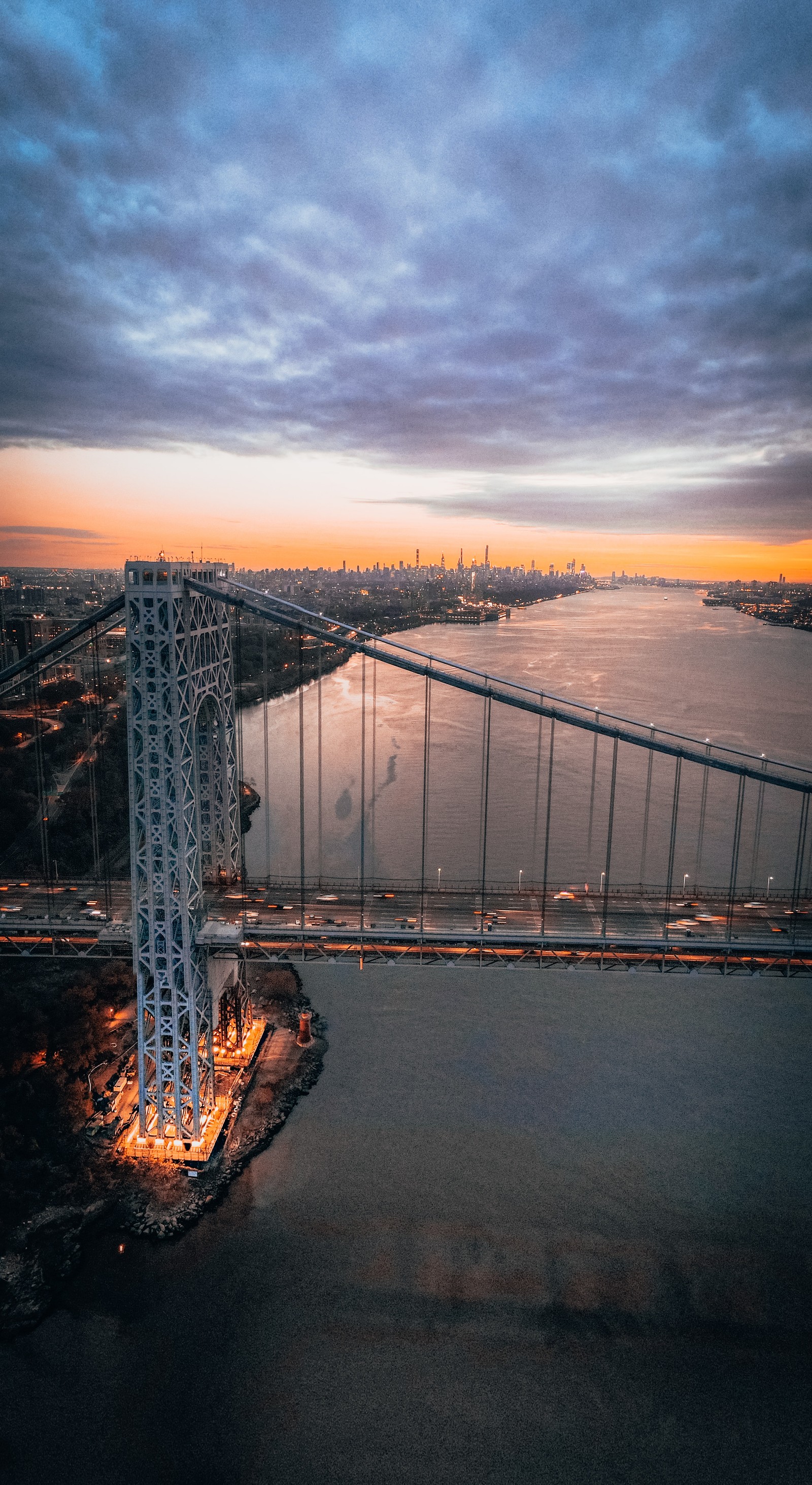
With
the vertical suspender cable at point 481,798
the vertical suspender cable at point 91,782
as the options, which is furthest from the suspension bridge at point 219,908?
the vertical suspender cable at point 481,798

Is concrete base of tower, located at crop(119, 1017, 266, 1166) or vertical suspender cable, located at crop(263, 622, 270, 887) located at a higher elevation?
vertical suspender cable, located at crop(263, 622, 270, 887)

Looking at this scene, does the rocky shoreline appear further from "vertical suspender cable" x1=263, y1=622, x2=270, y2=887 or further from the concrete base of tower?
"vertical suspender cable" x1=263, y1=622, x2=270, y2=887

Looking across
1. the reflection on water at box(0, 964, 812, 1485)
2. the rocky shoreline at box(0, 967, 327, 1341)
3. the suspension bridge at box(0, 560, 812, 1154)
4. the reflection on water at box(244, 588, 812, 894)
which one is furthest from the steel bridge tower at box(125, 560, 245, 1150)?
the reflection on water at box(244, 588, 812, 894)

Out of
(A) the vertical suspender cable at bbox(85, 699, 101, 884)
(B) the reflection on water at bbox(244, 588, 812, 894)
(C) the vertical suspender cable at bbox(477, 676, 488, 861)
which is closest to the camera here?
(A) the vertical suspender cable at bbox(85, 699, 101, 884)

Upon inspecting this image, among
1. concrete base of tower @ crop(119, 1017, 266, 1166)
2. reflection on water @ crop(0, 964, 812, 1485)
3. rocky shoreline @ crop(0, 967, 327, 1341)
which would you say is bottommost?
reflection on water @ crop(0, 964, 812, 1485)

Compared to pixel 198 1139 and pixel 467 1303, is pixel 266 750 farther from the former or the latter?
pixel 467 1303

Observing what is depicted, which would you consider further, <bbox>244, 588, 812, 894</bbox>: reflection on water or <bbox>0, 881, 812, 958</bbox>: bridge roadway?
<bbox>244, 588, 812, 894</bbox>: reflection on water

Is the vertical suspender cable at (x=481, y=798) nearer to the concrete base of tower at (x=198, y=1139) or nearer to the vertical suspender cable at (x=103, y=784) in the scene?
the concrete base of tower at (x=198, y=1139)

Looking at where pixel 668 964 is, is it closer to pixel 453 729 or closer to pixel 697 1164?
pixel 697 1164
